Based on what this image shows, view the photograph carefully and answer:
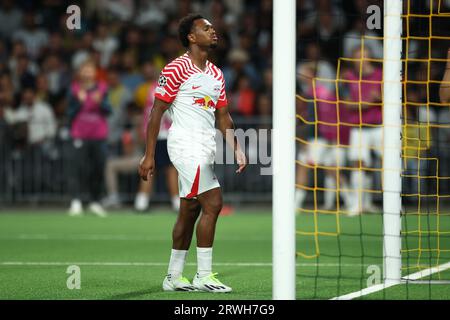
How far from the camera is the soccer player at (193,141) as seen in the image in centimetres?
780

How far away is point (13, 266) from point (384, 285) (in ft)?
12.5

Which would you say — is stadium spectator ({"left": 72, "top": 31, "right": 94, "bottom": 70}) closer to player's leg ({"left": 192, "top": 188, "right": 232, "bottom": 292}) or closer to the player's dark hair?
the player's dark hair

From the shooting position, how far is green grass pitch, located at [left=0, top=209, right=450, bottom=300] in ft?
25.7

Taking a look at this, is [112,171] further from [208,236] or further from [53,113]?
[208,236]

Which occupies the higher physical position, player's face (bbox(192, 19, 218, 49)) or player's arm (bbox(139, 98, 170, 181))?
player's face (bbox(192, 19, 218, 49))

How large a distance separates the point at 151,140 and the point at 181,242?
3.03ft

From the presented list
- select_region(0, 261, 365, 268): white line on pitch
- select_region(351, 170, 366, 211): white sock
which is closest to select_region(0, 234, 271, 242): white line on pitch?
select_region(0, 261, 365, 268): white line on pitch

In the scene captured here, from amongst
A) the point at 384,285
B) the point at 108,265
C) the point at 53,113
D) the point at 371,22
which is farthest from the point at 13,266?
the point at 53,113

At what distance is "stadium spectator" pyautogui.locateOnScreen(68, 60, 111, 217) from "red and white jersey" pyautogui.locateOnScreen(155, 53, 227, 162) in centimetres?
833

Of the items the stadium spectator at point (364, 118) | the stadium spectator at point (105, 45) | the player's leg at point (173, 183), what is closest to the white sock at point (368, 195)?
the stadium spectator at point (364, 118)

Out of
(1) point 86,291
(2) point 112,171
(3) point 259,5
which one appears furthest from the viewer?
(3) point 259,5

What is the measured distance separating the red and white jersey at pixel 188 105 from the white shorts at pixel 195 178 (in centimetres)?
8

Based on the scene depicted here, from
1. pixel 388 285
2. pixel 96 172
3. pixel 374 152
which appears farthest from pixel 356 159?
pixel 388 285

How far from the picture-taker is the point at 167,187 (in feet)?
58.5
